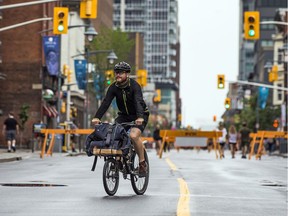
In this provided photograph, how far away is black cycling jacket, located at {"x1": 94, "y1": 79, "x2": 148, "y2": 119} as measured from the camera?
14.1 meters

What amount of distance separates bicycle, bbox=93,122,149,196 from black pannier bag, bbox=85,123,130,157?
4cm

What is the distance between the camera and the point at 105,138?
1372cm

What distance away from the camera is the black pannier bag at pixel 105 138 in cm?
1369

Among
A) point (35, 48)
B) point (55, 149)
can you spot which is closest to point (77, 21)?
point (35, 48)

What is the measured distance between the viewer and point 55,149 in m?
53.4

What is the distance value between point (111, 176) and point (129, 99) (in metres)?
1.13

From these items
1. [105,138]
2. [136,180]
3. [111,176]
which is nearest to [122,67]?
[105,138]

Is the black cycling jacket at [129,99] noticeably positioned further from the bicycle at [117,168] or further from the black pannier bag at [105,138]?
the black pannier bag at [105,138]

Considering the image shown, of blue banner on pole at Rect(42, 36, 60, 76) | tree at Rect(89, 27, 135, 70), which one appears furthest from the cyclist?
tree at Rect(89, 27, 135, 70)

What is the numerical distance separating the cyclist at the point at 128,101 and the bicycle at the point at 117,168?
125 mm

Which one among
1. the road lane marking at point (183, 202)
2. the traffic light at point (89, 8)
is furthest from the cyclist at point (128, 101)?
the traffic light at point (89, 8)

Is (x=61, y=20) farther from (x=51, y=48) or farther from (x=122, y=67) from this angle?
(x=51, y=48)

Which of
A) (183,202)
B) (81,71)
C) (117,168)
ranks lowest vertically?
(183,202)

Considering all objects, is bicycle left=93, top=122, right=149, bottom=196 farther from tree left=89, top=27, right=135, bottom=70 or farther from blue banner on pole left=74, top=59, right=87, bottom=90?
tree left=89, top=27, right=135, bottom=70
